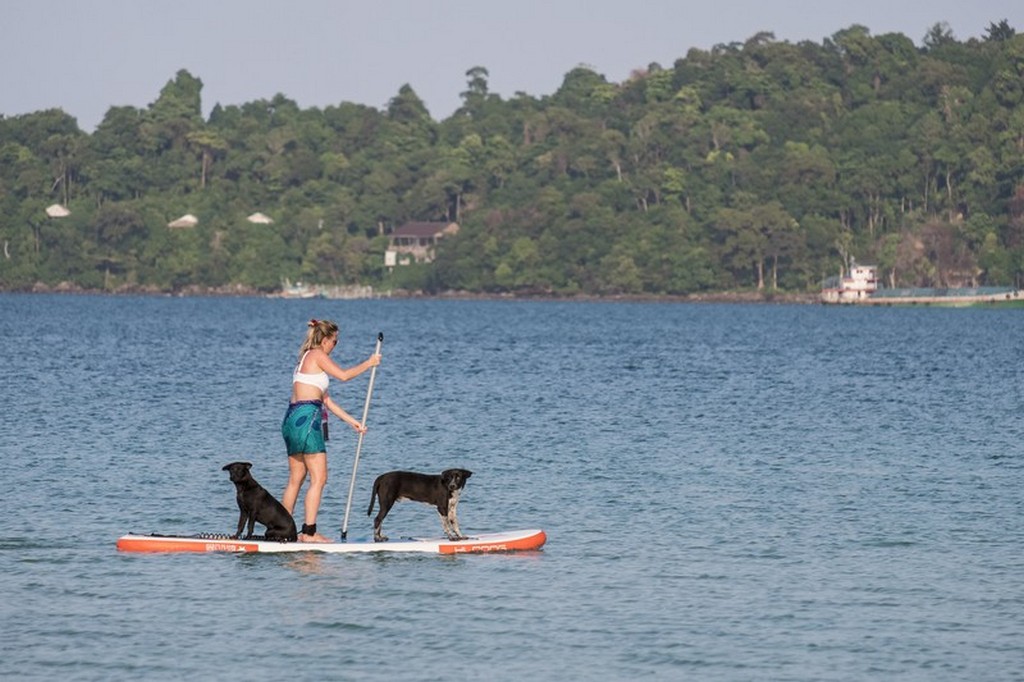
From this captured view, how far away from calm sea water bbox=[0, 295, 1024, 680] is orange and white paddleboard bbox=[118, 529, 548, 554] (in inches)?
7.8

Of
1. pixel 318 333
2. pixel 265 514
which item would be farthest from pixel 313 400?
pixel 265 514

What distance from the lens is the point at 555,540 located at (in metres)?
25.2

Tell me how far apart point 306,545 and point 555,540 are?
370cm

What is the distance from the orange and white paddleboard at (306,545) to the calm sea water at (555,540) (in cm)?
20

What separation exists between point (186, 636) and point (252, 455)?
733 inches

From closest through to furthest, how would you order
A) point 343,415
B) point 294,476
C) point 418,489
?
point 343,415, point 294,476, point 418,489

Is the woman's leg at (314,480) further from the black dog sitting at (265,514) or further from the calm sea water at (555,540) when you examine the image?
the calm sea water at (555,540)

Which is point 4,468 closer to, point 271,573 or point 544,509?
point 544,509

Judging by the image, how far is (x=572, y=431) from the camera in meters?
44.4

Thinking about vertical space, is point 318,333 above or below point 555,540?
above

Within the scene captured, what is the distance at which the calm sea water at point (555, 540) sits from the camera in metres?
18.5

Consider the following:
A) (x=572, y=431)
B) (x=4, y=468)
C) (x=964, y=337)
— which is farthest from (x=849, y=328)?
(x=4, y=468)

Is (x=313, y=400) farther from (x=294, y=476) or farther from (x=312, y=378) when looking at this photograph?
(x=294, y=476)

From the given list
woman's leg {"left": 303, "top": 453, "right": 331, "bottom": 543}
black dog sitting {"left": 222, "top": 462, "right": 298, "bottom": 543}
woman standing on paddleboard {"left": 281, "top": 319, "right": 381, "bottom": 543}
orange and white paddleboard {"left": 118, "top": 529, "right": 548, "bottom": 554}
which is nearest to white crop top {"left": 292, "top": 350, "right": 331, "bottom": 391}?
woman standing on paddleboard {"left": 281, "top": 319, "right": 381, "bottom": 543}
